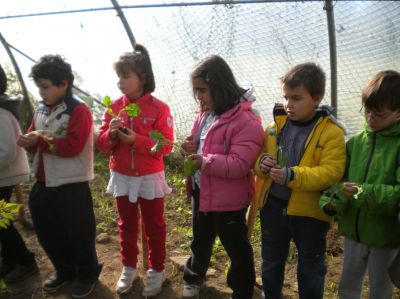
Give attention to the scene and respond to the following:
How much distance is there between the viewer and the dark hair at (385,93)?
2.08 meters

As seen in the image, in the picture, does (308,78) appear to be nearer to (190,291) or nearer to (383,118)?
(383,118)

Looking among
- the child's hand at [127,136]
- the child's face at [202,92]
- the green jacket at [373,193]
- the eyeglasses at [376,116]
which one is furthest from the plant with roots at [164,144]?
the eyeglasses at [376,116]

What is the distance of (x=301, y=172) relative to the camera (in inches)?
87.4

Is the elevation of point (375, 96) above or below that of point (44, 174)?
above

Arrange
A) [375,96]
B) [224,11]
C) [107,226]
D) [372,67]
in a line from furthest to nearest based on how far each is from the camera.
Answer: [107,226] < [224,11] < [372,67] < [375,96]

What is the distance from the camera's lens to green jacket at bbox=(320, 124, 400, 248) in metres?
2.08

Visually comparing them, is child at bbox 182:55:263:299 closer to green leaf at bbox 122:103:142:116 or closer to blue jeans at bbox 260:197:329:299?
blue jeans at bbox 260:197:329:299

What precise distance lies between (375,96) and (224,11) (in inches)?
79.8

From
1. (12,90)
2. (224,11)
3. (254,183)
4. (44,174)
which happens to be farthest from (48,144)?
(12,90)

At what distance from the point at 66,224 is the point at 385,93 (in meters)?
2.27

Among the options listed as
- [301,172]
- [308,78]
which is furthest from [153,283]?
[308,78]

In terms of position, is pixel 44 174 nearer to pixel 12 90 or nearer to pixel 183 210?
pixel 183 210

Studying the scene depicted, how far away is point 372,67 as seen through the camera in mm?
3123

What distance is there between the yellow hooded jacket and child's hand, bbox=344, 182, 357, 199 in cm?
11
